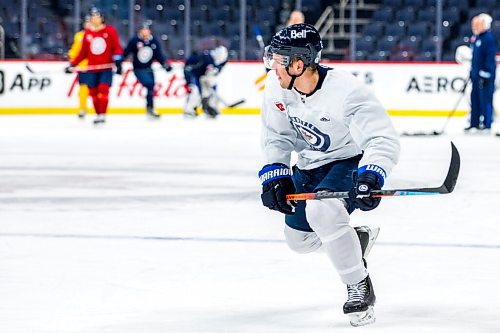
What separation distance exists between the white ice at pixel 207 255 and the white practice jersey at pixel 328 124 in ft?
1.47

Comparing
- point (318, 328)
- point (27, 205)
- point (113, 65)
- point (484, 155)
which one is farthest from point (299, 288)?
point (113, 65)

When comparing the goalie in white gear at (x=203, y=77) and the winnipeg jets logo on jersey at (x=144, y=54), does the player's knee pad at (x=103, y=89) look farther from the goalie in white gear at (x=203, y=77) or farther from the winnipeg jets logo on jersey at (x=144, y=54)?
the goalie in white gear at (x=203, y=77)

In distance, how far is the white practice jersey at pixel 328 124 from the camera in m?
3.09

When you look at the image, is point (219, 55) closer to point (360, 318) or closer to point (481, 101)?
point (481, 101)

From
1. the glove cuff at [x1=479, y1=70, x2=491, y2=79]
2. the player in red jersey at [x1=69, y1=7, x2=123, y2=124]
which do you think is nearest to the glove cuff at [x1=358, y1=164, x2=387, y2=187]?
the glove cuff at [x1=479, y1=70, x2=491, y2=79]

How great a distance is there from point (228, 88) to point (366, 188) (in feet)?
44.9

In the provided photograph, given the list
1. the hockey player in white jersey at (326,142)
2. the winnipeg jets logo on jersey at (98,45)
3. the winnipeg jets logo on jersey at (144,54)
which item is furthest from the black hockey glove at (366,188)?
the winnipeg jets logo on jersey at (144,54)

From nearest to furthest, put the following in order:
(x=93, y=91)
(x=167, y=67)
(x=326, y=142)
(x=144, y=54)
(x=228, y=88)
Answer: (x=326, y=142), (x=93, y=91), (x=167, y=67), (x=144, y=54), (x=228, y=88)

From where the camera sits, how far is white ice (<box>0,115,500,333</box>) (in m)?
3.27

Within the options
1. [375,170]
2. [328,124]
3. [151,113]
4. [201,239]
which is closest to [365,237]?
[328,124]

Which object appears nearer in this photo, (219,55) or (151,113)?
(151,113)

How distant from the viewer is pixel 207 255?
4.45m

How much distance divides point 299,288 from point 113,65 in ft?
33.6

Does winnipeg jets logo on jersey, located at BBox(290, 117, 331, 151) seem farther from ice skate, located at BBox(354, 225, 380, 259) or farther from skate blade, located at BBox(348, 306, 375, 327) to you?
skate blade, located at BBox(348, 306, 375, 327)
